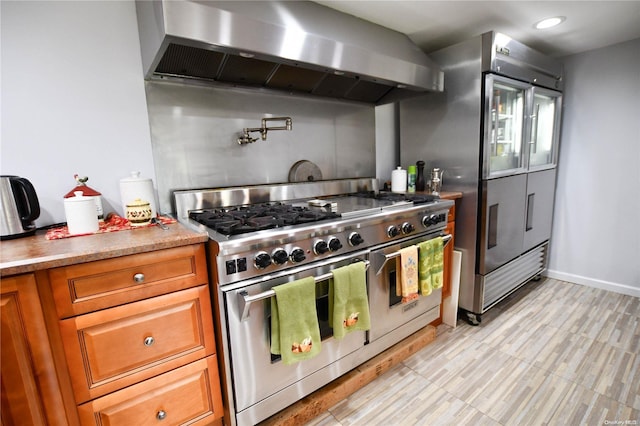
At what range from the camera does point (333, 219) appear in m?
1.38

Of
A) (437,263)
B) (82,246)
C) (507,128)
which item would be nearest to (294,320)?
(82,246)

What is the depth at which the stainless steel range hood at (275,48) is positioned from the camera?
1.15 metres

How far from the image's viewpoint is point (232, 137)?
178cm

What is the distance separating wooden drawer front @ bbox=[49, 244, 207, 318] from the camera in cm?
92

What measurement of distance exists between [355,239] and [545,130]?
241cm

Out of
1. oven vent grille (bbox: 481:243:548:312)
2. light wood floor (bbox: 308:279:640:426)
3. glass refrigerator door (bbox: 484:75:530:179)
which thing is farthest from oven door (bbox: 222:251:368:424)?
glass refrigerator door (bbox: 484:75:530:179)

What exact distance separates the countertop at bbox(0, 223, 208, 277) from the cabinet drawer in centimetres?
20

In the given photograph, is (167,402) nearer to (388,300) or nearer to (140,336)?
(140,336)

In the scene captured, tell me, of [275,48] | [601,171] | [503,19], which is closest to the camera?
[275,48]

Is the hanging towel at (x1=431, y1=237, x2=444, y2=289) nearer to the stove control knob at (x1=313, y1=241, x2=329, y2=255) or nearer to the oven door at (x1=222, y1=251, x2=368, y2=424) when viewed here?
the oven door at (x1=222, y1=251, x2=368, y2=424)

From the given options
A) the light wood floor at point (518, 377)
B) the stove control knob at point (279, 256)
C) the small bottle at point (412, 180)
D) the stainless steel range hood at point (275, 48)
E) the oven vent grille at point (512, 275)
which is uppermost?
the stainless steel range hood at point (275, 48)

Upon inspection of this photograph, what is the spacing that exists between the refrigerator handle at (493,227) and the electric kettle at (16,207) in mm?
2514

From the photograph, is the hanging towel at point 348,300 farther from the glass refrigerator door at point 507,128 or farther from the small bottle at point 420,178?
the glass refrigerator door at point 507,128

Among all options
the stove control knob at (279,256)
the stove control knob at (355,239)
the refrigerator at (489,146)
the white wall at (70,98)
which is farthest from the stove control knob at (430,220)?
the white wall at (70,98)
